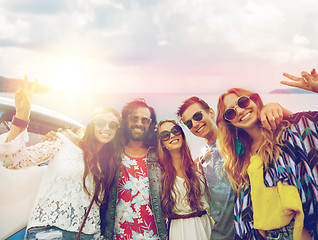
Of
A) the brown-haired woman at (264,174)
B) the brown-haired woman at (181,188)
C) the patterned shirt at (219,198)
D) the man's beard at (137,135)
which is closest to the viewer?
the brown-haired woman at (264,174)

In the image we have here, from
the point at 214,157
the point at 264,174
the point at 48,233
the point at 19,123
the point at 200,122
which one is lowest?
the point at 48,233

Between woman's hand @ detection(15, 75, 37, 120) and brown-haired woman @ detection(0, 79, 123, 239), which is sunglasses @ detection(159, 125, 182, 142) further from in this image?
woman's hand @ detection(15, 75, 37, 120)

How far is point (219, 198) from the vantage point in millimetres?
2684

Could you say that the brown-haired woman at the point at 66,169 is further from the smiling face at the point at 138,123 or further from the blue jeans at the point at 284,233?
the blue jeans at the point at 284,233

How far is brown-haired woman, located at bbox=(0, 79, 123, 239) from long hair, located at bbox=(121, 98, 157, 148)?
10.8 inches

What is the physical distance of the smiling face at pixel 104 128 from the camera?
2.82 metres

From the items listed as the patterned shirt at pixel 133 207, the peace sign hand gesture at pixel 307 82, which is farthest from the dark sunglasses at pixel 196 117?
the peace sign hand gesture at pixel 307 82

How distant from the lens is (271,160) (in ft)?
7.10

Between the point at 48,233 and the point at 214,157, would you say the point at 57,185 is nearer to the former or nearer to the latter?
the point at 48,233

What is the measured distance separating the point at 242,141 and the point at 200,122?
0.62 m

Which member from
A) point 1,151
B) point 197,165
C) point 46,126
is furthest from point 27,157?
point 197,165

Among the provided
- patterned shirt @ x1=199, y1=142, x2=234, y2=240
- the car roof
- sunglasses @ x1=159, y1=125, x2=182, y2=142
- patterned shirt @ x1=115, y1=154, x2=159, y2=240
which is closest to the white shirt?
patterned shirt @ x1=115, y1=154, x2=159, y2=240

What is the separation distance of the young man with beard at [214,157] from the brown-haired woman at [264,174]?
0.15 m

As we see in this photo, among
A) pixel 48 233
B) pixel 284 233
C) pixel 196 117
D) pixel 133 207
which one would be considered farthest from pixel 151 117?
pixel 284 233
